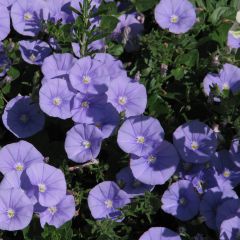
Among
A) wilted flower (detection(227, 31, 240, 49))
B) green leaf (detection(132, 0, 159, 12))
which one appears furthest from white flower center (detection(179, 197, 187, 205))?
green leaf (detection(132, 0, 159, 12))

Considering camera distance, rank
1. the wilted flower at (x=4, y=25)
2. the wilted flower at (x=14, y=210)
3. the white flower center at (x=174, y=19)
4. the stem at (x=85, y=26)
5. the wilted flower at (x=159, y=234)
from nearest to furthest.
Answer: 1. the wilted flower at (x=14, y=210)
2. the wilted flower at (x=159, y=234)
3. the stem at (x=85, y=26)
4. the wilted flower at (x=4, y=25)
5. the white flower center at (x=174, y=19)

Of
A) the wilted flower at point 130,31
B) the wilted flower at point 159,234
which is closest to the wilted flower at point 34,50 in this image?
the wilted flower at point 130,31

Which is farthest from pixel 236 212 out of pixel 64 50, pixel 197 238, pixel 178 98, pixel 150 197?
pixel 64 50

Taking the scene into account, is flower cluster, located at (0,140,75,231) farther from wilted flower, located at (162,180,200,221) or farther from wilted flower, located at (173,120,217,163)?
wilted flower, located at (173,120,217,163)

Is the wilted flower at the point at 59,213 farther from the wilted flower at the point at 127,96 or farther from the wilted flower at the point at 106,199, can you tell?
the wilted flower at the point at 127,96

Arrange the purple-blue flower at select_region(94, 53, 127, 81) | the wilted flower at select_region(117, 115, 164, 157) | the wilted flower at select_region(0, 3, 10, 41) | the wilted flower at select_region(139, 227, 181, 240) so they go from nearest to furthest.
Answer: the wilted flower at select_region(139, 227, 181, 240), the wilted flower at select_region(117, 115, 164, 157), the purple-blue flower at select_region(94, 53, 127, 81), the wilted flower at select_region(0, 3, 10, 41)

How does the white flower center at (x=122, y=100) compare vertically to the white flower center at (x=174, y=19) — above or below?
below

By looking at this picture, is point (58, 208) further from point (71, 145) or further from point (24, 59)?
point (24, 59)
